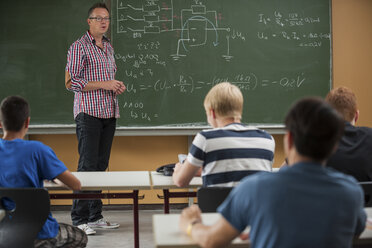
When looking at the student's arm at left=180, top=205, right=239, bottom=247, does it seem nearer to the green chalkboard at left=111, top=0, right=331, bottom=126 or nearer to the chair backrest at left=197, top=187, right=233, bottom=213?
the chair backrest at left=197, top=187, right=233, bottom=213

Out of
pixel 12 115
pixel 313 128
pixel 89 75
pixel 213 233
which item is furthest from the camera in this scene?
pixel 89 75

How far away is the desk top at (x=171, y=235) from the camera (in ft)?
4.86

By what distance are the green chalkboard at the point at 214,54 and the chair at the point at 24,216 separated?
2797mm

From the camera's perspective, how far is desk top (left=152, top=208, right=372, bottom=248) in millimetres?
1483

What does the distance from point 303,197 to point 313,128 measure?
18 cm

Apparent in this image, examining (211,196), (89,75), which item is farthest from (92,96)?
(211,196)

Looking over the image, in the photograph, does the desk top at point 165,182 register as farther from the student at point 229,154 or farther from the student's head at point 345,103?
the student's head at point 345,103

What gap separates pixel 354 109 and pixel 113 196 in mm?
1816

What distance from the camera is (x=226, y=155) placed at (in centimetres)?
234

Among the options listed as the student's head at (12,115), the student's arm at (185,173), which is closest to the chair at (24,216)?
the student's head at (12,115)

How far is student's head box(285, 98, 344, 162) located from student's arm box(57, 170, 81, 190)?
4.96ft

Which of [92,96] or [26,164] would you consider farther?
[92,96]

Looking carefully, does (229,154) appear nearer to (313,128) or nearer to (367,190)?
(367,190)

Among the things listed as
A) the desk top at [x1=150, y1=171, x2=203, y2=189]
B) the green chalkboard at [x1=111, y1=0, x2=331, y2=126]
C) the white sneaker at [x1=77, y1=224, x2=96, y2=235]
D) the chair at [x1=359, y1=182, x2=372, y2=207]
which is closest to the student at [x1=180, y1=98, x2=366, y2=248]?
the chair at [x1=359, y1=182, x2=372, y2=207]
